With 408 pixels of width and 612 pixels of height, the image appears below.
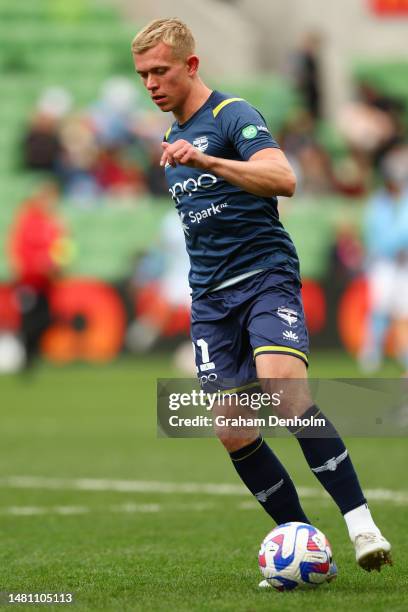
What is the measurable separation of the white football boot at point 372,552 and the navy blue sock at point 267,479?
0.51 metres

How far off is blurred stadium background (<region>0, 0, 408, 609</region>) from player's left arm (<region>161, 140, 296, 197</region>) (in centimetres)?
482

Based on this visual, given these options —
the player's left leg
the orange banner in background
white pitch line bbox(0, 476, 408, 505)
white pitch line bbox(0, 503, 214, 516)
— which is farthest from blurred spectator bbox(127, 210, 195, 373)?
the player's left leg

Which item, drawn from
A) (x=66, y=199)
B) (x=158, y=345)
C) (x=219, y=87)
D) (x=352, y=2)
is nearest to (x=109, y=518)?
(x=158, y=345)

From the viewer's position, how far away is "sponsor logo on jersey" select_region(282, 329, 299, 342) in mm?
5336

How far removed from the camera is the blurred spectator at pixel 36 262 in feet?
56.3

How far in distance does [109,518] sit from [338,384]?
2108 millimetres

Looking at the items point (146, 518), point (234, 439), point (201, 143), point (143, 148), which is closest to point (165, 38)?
point (201, 143)

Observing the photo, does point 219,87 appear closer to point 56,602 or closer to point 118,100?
point 118,100

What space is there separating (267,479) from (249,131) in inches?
55.8

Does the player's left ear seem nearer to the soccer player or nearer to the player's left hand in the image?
the soccer player

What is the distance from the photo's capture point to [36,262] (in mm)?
17234

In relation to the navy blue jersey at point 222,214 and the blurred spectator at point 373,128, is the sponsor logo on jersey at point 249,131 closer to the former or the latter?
the navy blue jersey at point 222,214

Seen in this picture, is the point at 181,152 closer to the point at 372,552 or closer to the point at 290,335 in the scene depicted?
the point at 290,335

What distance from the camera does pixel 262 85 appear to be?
22312 mm
